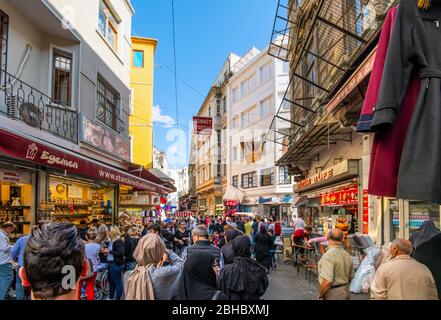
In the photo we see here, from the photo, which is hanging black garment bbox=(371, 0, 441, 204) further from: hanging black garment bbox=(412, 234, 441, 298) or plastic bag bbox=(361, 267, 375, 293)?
plastic bag bbox=(361, 267, 375, 293)

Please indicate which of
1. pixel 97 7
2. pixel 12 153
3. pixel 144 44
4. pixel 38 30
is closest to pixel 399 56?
pixel 12 153

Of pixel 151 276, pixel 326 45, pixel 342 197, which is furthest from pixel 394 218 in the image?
pixel 326 45

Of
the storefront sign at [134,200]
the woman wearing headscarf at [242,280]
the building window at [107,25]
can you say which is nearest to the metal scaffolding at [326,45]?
the woman wearing headscarf at [242,280]

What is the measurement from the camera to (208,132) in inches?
979

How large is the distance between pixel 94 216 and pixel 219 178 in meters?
31.6

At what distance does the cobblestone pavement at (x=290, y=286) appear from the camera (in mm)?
9039

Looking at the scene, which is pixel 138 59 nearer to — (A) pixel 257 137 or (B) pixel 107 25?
(B) pixel 107 25

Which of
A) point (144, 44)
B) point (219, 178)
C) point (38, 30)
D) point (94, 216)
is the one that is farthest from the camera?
point (219, 178)

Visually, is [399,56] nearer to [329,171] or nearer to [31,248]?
[31,248]

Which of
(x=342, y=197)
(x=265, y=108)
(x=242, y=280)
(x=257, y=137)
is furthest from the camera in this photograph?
(x=257, y=137)

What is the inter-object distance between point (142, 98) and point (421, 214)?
2089 cm

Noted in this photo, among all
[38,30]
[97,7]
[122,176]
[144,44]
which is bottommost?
[122,176]

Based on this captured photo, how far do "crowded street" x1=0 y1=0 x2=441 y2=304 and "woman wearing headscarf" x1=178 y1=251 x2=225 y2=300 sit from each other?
15 mm

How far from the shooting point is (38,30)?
10586mm
